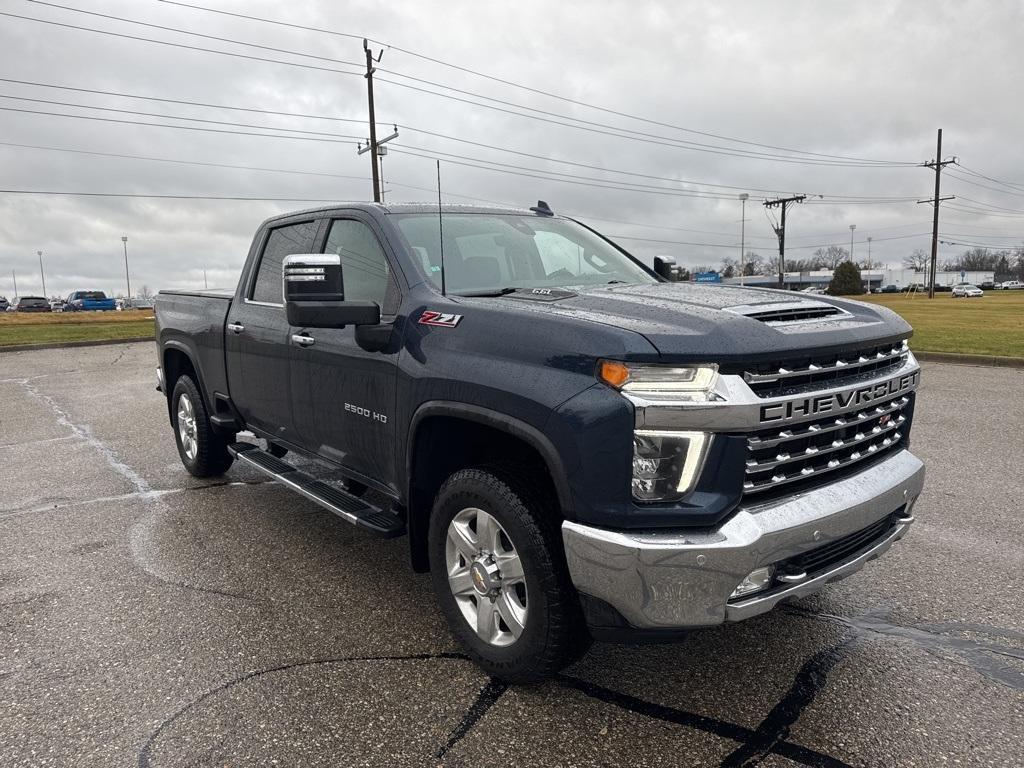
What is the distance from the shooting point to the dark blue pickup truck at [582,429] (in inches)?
92.6

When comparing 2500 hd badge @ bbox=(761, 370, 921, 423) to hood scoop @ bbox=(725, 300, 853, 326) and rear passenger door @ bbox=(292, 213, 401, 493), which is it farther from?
rear passenger door @ bbox=(292, 213, 401, 493)

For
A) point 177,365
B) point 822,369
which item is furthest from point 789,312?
point 177,365

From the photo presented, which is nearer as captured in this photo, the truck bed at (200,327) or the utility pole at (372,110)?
the truck bed at (200,327)

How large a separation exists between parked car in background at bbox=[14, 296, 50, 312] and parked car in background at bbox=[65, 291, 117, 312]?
1.81m

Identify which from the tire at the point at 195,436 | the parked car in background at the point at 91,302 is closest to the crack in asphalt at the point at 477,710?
the tire at the point at 195,436

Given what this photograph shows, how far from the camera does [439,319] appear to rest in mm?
3104

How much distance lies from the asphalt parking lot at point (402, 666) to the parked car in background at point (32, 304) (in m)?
53.8

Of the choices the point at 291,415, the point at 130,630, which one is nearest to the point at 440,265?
the point at 291,415

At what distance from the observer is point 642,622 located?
238cm

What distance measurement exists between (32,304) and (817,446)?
5862 centimetres

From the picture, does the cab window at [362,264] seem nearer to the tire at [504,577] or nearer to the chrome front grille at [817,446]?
the tire at [504,577]

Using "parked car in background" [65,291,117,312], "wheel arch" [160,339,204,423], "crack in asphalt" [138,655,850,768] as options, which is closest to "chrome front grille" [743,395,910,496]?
"crack in asphalt" [138,655,850,768]

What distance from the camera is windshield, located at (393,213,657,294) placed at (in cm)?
360

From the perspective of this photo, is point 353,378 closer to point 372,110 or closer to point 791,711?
point 791,711
